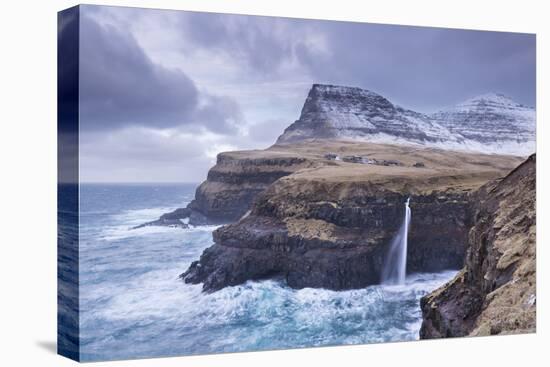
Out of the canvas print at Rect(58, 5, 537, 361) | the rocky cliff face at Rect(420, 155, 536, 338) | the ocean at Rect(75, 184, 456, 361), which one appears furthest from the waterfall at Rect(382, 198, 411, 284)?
the rocky cliff face at Rect(420, 155, 536, 338)

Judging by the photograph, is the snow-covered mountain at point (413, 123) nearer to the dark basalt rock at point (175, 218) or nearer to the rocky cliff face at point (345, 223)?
the rocky cliff face at point (345, 223)

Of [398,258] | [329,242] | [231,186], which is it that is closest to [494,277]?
[398,258]

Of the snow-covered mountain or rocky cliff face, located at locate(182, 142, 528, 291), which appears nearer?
rocky cliff face, located at locate(182, 142, 528, 291)

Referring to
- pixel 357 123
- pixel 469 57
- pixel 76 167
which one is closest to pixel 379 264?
pixel 357 123

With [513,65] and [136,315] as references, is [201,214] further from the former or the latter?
[513,65]

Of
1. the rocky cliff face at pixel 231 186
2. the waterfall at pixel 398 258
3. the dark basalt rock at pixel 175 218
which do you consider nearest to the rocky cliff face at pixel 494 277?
the waterfall at pixel 398 258

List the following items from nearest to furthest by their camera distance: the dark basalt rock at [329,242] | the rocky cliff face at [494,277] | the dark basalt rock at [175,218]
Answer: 1. the dark basalt rock at [175,218]
2. the dark basalt rock at [329,242]
3. the rocky cliff face at [494,277]

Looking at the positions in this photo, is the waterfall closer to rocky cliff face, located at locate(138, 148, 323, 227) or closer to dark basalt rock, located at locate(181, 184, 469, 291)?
dark basalt rock, located at locate(181, 184, 469, 291)
